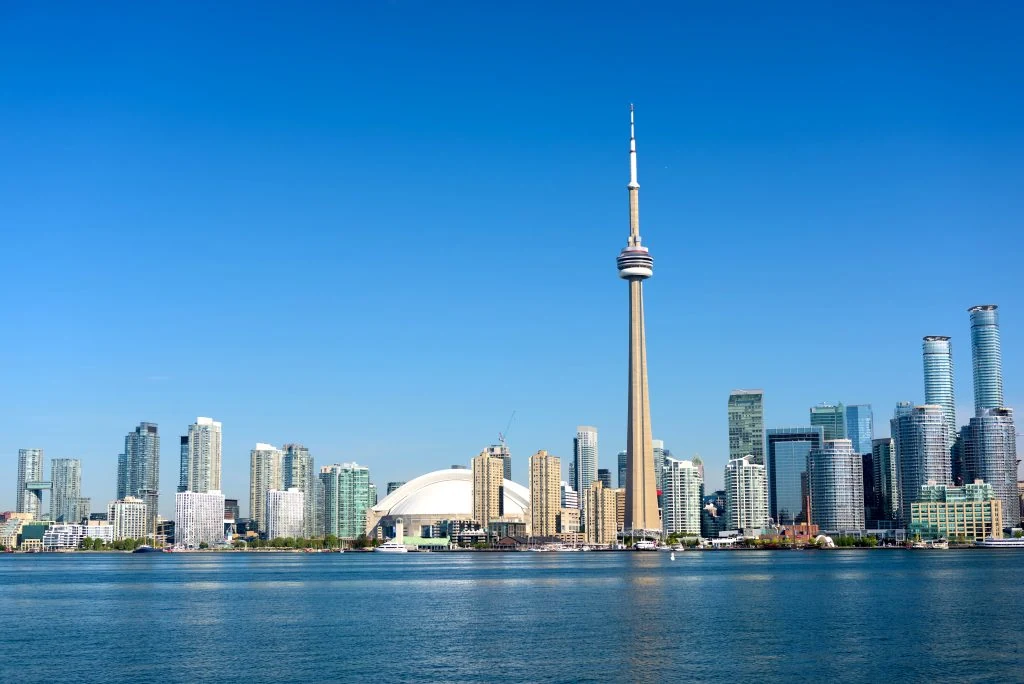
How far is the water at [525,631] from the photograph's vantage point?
57.5 meters

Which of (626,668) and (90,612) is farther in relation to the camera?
(90,612)

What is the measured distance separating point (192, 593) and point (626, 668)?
224 ft

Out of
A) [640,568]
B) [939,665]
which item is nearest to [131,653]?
[939,665]

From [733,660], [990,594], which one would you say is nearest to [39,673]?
[733,660]

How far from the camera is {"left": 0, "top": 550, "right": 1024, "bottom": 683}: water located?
57500 mm

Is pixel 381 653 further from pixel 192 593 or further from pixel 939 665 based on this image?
pixel 192 593

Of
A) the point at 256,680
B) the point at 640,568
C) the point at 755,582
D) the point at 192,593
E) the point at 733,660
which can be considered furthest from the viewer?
the point at 640,568

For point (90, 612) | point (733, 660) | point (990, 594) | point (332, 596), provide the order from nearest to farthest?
point (733, 660), point (90, 612), point (990, 594), point (332, 596)

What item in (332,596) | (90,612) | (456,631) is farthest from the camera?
(332,596)

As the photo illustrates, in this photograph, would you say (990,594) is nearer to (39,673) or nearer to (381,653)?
(381,653)

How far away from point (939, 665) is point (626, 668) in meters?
15.5

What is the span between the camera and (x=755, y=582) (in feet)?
405

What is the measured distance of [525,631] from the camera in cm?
7325

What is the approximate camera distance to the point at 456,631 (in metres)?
73.9
